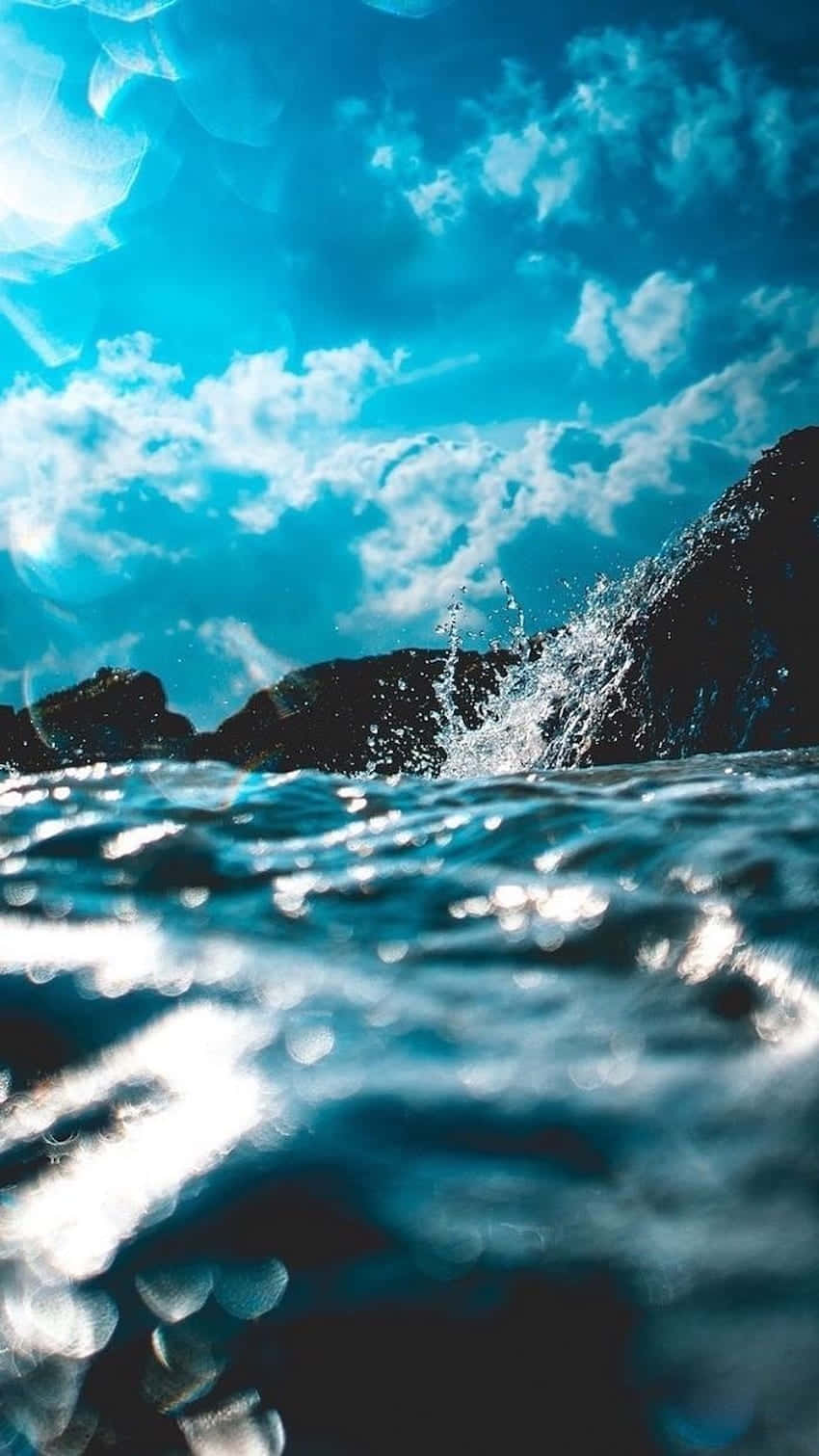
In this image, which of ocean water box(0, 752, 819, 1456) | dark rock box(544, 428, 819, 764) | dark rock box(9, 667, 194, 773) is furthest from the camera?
dark rock box(9, 667, 194, 773)

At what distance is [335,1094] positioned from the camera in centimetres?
177

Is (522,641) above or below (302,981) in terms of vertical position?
above

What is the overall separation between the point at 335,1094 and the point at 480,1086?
32 centimetres

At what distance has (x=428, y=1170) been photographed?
1.48 m

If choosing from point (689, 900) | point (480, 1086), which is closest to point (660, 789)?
point (689, 900)

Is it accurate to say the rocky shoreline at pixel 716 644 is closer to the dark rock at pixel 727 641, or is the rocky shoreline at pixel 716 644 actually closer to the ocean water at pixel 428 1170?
the dark rock at pixel 727 641

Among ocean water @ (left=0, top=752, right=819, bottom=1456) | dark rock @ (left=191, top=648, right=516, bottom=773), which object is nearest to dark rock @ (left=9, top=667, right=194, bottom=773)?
dark rock @ (left=191, top=648, right=516, bottom=773)

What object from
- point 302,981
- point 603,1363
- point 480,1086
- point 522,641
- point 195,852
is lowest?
point 603,1363

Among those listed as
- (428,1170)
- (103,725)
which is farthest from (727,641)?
(103,725)

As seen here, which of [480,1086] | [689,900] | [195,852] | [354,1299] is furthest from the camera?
[195,852]

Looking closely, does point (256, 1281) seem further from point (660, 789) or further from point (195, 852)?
point (660, 789)

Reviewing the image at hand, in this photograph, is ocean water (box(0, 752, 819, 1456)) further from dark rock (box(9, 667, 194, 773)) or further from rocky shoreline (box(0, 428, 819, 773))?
dark rock (box(9, 667, 194, 773))

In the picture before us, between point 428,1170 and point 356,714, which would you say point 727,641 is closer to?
point 428,1170

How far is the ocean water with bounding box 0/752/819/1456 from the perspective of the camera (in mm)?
1024
